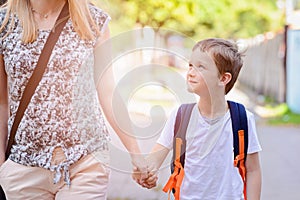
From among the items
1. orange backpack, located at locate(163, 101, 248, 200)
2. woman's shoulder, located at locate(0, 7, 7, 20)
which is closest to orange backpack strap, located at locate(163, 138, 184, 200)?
orange backpack, located at locate(163, 101, 248, 200)

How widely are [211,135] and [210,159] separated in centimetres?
10

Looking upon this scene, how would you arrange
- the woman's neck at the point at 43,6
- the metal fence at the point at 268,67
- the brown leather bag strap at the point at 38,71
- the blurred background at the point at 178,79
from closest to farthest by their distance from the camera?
the brown leather bag strap at the point at 38,71 → the woman's neck at the point at 43,6 → the blurred background at the point at 178,79 → the metal fence at the point at 268,67

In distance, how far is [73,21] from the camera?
2.45 meters

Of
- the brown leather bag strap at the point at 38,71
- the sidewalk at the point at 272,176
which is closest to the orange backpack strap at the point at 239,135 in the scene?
the sidewalk at the point at 272,176

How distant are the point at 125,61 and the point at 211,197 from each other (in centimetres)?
81

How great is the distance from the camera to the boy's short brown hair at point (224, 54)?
8.61 feet

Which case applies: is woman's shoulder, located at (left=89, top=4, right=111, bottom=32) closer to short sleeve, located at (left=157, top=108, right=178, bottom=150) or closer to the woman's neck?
the woman's neck

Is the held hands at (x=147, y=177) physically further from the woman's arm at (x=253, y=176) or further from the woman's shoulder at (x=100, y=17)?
the woman's shoulder at (x=100, y=17)

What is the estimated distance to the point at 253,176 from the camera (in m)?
2.69

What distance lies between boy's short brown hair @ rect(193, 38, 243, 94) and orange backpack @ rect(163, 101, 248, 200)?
0.16 m

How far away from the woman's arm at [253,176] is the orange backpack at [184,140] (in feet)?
0.13

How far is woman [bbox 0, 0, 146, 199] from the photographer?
2.41 meters

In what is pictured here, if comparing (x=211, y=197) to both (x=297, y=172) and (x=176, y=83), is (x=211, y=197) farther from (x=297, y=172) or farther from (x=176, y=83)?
(x=297, y=172)

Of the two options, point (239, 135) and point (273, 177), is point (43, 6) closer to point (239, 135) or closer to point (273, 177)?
point (239, 135)
